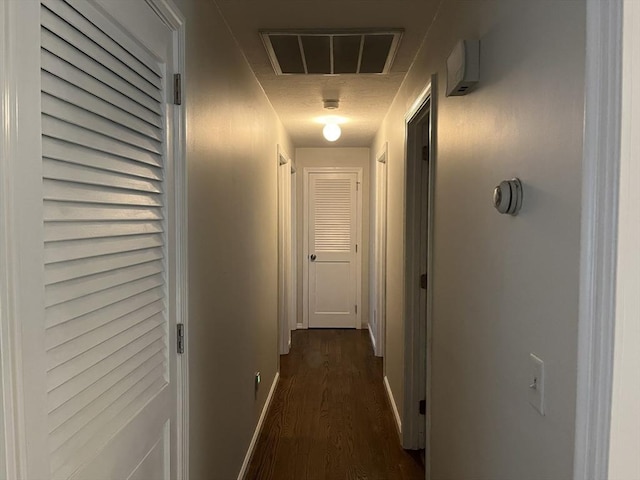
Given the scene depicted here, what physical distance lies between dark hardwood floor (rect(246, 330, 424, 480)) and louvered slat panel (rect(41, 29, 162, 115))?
2173 mm

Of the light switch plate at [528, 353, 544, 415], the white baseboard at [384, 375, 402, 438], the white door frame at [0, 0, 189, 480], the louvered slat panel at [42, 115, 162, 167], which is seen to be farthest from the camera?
the white baseboard at [384, 375, 402, 438]

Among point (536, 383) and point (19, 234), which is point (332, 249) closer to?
point (536, 383)

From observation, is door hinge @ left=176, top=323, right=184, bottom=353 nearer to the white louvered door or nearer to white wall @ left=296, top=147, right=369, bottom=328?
the white louvered door

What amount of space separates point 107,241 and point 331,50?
1669mm

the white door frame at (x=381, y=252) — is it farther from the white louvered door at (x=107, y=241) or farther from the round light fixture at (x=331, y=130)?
the white louvered door at (x=107, y=241)

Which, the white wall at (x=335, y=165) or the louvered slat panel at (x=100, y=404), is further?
the white wall at (x=335, y=165)

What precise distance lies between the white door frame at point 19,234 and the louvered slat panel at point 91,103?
0.20ft

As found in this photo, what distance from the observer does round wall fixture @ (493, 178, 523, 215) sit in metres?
1.14

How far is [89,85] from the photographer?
98 centimetres

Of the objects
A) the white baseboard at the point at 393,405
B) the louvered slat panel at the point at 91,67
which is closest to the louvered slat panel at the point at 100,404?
the louvered slat panel at the point at 91,67

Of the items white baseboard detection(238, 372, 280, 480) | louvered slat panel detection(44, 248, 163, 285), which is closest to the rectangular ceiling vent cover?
louvered slat panel detection(44, 248, 163, 285)

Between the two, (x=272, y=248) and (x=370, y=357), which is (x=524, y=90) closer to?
(x=272, y=248)

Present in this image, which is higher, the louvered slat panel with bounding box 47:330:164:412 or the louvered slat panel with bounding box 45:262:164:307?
the louvered slat panel with bounding box 45:262:164:307

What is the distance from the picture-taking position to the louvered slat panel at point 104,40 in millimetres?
Answer: 876
